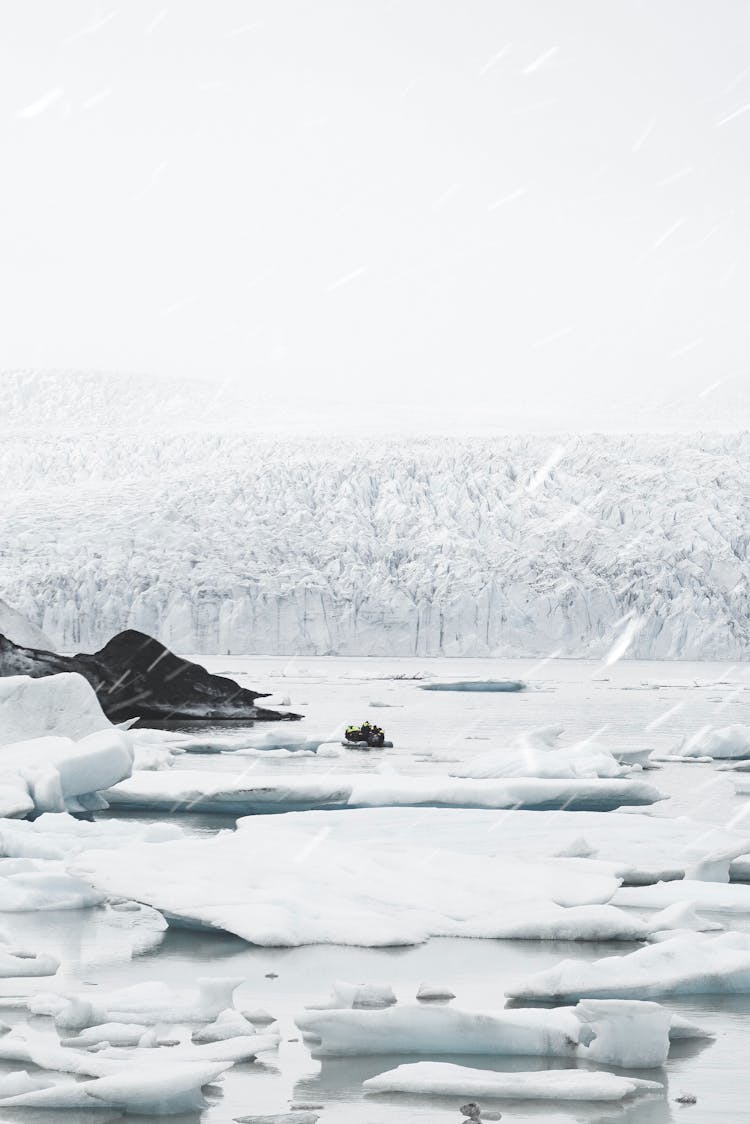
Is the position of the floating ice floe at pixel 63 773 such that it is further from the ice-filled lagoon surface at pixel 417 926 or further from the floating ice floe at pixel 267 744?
the floating ice floe at pixel 267 744

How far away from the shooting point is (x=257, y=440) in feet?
174

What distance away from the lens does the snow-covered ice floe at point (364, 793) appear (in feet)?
36.8

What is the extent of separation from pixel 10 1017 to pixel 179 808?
6.68 meters

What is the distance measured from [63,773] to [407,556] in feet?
103

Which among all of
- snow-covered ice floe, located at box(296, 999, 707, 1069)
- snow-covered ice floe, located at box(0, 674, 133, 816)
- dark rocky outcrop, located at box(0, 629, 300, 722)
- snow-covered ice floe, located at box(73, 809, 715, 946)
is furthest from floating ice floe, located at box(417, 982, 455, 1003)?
dark rocky outcrop, located at box(0, 629, 300, 722)

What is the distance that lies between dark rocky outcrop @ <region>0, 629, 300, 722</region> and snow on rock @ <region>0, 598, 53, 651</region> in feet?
1.80

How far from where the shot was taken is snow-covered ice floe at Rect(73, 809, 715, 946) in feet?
20.6

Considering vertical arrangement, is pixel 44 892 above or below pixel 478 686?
above

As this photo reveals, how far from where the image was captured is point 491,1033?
4469 mm

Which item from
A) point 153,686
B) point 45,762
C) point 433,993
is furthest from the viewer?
point 153,686

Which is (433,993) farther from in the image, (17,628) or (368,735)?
(17,628)

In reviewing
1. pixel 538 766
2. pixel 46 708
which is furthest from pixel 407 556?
pixel 538 766

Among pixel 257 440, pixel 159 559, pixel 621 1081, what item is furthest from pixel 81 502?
pixel 621 1081

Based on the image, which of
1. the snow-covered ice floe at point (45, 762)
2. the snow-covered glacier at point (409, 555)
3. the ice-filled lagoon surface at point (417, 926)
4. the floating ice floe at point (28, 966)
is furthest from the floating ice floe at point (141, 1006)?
the snow-covered glacier at point (409, 555)
